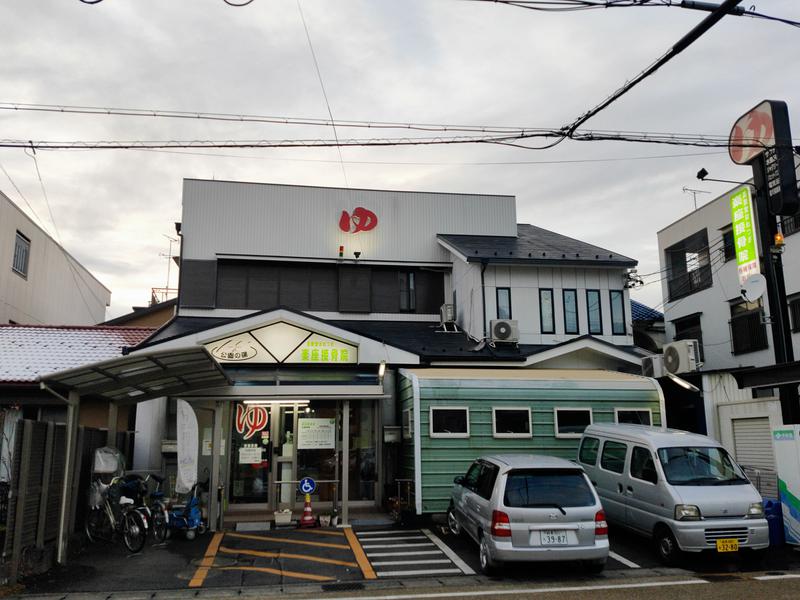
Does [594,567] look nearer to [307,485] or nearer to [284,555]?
[284,555]

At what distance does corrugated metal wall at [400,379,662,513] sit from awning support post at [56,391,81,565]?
256 inches

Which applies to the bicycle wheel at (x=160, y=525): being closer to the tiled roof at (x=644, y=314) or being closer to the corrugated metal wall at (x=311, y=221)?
the corrugated metal wall at (x=311, y=221)

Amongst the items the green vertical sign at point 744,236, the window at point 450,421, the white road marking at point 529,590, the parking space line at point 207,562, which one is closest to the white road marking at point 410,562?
the white road marking at point 529,590

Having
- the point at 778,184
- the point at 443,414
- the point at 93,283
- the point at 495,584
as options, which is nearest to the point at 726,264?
the point at 778,184

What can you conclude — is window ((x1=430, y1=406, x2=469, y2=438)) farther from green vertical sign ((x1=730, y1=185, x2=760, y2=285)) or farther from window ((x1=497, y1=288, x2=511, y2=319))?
green vertical sign ((x1=730, y1=185, x2=760, y2=285))

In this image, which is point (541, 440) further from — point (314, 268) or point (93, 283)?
point (93, 283)

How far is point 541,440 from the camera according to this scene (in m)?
13.8

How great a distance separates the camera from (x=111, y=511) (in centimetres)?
1161

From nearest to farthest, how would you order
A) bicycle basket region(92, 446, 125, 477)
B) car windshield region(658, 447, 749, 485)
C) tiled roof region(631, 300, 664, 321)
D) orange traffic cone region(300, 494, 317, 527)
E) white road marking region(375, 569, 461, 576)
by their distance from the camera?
white road marking region(375, 569, 461, 576) → car windshield region(658, 447, 749, 485) → bicycle basket region(92, 446, 125, 477) → orange traffic cone region(300, 494, 317, 527) → tiled roof region(631, 300, 664, 321)

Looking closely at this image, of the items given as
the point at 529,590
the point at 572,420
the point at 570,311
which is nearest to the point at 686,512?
the point at 529,590

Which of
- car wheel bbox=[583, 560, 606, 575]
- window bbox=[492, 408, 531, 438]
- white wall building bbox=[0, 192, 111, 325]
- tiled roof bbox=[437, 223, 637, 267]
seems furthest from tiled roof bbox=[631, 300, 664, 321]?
white wall building bbox=[0, 192, 111, 325]

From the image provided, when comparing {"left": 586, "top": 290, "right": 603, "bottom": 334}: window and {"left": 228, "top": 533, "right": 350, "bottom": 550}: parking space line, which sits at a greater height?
{"left": 586, "top": 290, "right": 603, "bottom": 334}: window

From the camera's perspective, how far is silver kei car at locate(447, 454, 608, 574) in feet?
28.3

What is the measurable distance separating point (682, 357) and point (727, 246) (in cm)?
902
